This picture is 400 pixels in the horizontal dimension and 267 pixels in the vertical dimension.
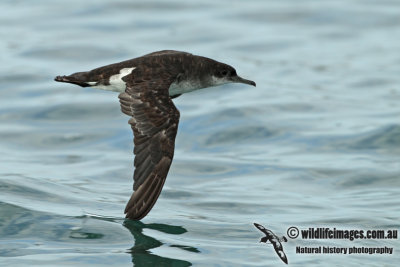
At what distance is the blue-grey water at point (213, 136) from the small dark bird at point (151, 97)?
0.70 metres

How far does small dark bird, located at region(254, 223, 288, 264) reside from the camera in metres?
9.62

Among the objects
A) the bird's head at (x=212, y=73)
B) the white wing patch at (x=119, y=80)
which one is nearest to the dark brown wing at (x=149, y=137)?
the white wing patch at (x=119, y=80)

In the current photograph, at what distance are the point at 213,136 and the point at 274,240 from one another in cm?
517

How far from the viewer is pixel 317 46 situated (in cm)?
2031

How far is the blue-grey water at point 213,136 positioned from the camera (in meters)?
10.0

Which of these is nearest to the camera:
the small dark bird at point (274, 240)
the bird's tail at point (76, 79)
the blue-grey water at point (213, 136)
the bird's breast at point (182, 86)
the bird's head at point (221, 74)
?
the small dark bird at point (274, 240)

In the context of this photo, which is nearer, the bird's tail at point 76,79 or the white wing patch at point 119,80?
the white wing patch at point 119,80

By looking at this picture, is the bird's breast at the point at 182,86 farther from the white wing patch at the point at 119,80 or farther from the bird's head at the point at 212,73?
the white wing patch at the point at 119,80

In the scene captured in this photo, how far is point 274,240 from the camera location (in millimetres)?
10008

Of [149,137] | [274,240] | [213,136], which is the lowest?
[274,240]

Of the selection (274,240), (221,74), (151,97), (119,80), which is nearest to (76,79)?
(119,80)

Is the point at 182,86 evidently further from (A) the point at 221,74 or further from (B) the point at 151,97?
(B) the point at 151,97

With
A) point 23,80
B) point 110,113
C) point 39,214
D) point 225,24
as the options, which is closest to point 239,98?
point 110,113

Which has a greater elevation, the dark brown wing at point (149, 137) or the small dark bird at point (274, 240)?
the dark brown wing at point (149, 137)
